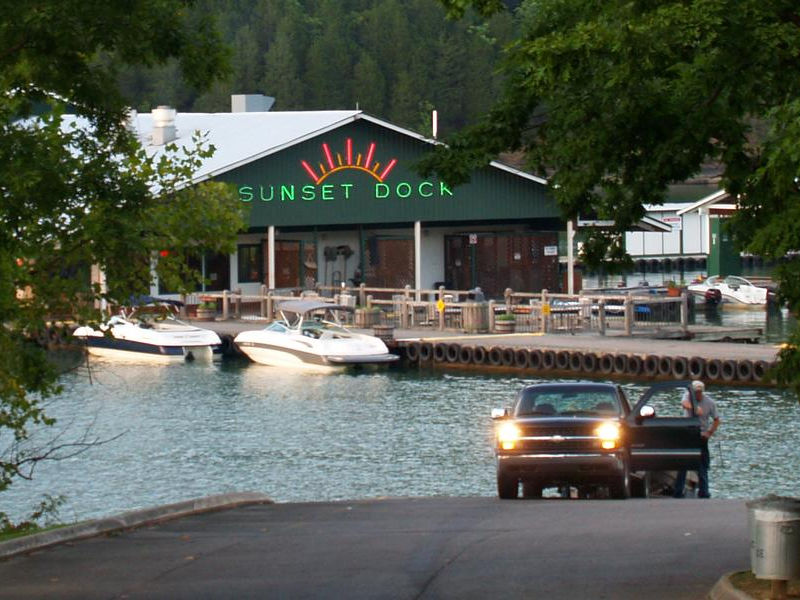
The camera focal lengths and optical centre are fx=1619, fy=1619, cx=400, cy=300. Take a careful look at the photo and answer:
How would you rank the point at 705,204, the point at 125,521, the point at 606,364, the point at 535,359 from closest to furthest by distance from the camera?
the point at 125,521 → the point at 606,364 → the point at 535,359 → the point at 705,204

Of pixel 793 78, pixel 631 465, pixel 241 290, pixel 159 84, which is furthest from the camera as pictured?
pixel 159 84

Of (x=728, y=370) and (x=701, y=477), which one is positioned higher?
(x=728, y=370)

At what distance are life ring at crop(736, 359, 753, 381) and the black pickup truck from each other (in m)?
21.2

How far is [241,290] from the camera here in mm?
60812

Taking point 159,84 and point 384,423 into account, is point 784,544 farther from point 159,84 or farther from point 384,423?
point 159,84

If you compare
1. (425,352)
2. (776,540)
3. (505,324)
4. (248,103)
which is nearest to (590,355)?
(425,352)

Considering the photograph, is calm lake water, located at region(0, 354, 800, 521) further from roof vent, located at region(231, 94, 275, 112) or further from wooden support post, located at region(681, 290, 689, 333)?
roof vent, located at region(231, 94, 275, 112)

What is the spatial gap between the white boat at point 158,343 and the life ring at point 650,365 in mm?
14004

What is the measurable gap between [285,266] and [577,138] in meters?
46.9

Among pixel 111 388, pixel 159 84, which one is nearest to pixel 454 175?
pixel 111 388

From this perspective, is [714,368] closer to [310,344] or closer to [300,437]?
[310,344]

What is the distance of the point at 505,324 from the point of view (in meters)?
53.8

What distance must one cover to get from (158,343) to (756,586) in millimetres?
40979

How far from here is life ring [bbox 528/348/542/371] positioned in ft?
160
